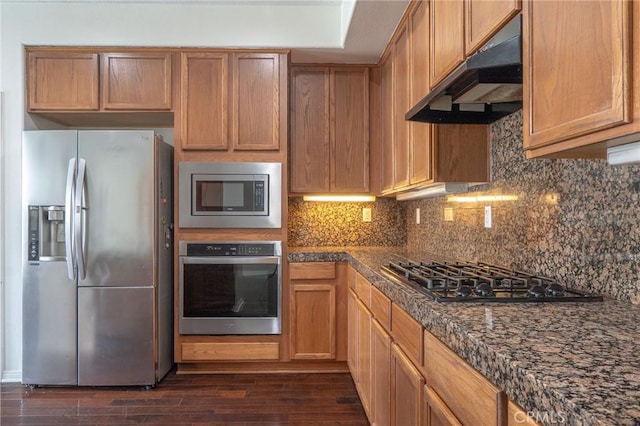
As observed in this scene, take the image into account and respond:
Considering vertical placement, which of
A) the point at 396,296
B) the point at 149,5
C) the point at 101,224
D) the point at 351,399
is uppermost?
the point at 149,5

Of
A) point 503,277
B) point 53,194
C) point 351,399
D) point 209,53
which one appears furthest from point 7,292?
point 503,277

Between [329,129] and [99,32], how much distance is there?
1.77 m

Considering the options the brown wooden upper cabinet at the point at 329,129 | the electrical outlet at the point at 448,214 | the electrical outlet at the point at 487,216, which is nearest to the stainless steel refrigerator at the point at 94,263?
the brown wooden upper cabinet at the point at 329,129

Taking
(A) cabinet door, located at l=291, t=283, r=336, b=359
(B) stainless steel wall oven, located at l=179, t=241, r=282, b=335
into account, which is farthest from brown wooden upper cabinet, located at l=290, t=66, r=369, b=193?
(A) cabinet door, located at l=291, t=283, r=336, b=359

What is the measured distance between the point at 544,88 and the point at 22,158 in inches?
121

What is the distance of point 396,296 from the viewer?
5.09 ft

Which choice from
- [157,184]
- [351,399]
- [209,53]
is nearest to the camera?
[351,399]

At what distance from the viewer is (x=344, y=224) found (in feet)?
11.5

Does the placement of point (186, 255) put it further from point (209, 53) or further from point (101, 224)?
point (209, 53)

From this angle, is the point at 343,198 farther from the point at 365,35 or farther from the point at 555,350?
the point at 555,350

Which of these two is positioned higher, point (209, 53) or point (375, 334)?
point (209, 53)

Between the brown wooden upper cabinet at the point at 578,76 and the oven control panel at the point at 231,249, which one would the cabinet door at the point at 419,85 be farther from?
the oven control panel at the point at 231,249

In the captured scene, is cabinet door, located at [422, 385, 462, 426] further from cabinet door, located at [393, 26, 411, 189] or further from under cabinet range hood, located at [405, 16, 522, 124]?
cabinet door, located at [393, 26, 411, 189]

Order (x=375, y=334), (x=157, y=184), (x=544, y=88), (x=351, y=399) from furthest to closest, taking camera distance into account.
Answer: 1. (x=157, y=184)
2. (x=351, y=399)
3. (x=375, y=334)
4. (x=544, y=88)
